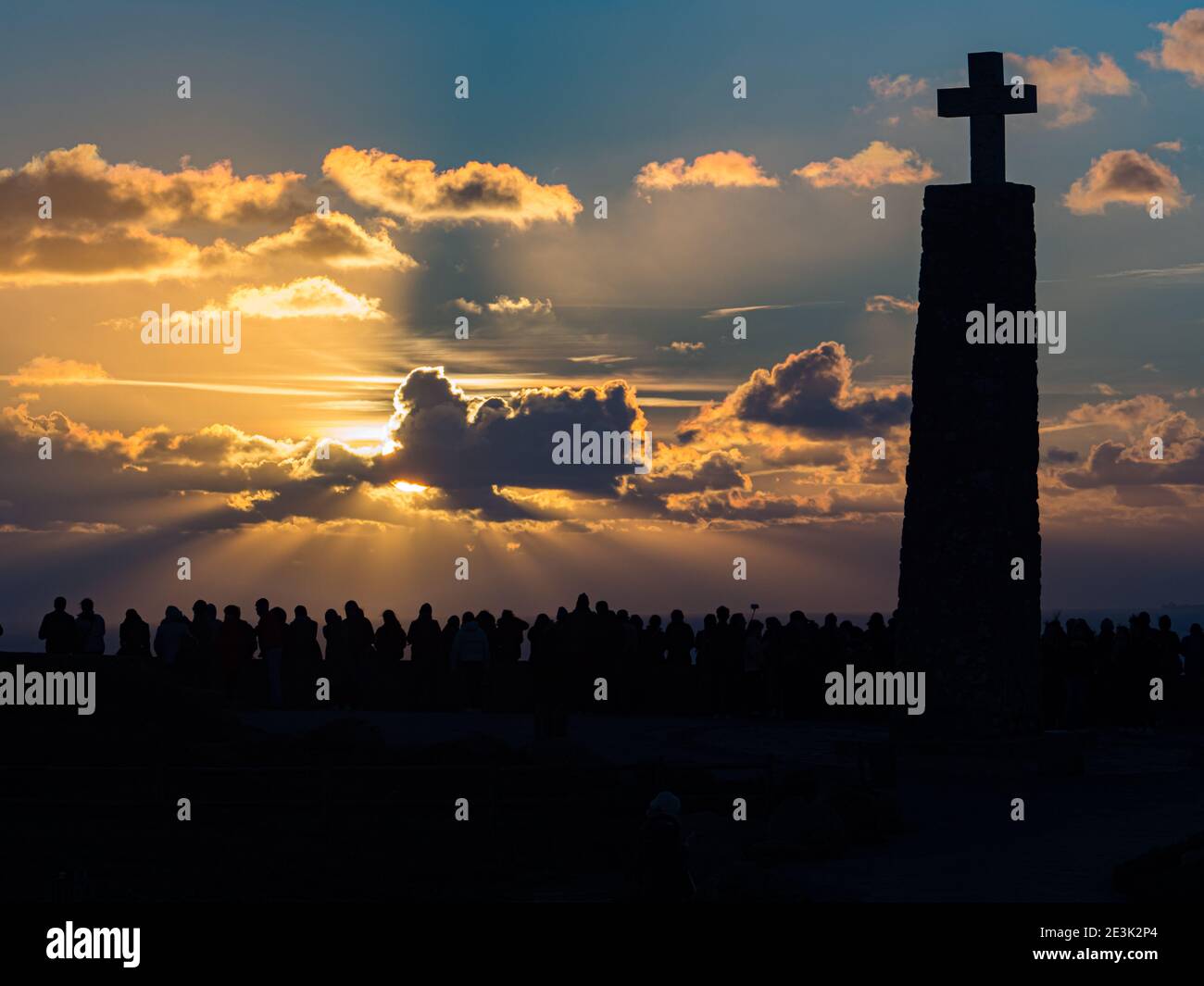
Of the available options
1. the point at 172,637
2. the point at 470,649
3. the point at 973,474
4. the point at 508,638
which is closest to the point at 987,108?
the point at 973,474

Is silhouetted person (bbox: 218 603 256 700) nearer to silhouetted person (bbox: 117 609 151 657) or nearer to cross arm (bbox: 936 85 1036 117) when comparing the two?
silhouetted person (bbox: 117 609 151 657)

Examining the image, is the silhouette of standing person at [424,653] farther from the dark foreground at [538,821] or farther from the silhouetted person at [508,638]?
the dark foreground at [538,821]

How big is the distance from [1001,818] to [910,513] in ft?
16.0

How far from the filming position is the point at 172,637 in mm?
29234

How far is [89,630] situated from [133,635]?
264cm

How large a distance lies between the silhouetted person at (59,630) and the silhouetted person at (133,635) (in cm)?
254

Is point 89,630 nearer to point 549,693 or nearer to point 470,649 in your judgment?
point 470,649

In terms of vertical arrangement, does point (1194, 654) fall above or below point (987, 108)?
below

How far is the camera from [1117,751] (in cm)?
2584
